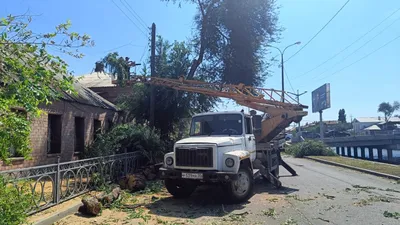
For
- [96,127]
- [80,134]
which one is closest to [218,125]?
[80,134]

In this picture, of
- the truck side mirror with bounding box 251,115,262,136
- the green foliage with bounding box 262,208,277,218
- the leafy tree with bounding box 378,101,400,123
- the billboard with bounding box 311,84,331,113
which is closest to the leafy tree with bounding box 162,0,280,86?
the truck side mirror with bounding box 251,115,262,136

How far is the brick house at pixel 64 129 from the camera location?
12016 mm

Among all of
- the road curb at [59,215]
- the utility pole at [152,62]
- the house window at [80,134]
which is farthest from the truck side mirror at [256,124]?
the house window at [80,134]

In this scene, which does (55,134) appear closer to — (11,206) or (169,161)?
(169,161)

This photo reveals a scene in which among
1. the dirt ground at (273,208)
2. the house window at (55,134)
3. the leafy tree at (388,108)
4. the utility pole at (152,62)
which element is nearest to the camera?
the dirt ground at (273,208)

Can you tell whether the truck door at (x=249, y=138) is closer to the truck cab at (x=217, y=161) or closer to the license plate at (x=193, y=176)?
the truck cab at (x=217, y=161)

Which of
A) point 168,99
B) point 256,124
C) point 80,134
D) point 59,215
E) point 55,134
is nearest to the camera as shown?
point 59,215

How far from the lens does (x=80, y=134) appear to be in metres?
15.7

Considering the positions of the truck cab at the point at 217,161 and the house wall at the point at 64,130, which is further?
the house wall at the point at 64,130

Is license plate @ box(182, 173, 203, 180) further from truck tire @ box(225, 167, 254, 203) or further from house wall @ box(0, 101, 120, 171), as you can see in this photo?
house wall @ box(0, 101, 120, 171)

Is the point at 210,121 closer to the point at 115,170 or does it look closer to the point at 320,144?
the point at 115,170

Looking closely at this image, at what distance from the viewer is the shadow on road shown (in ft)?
24.3

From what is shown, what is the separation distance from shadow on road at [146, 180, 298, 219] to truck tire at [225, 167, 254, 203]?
7.1 inches

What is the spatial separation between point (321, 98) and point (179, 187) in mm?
33815
